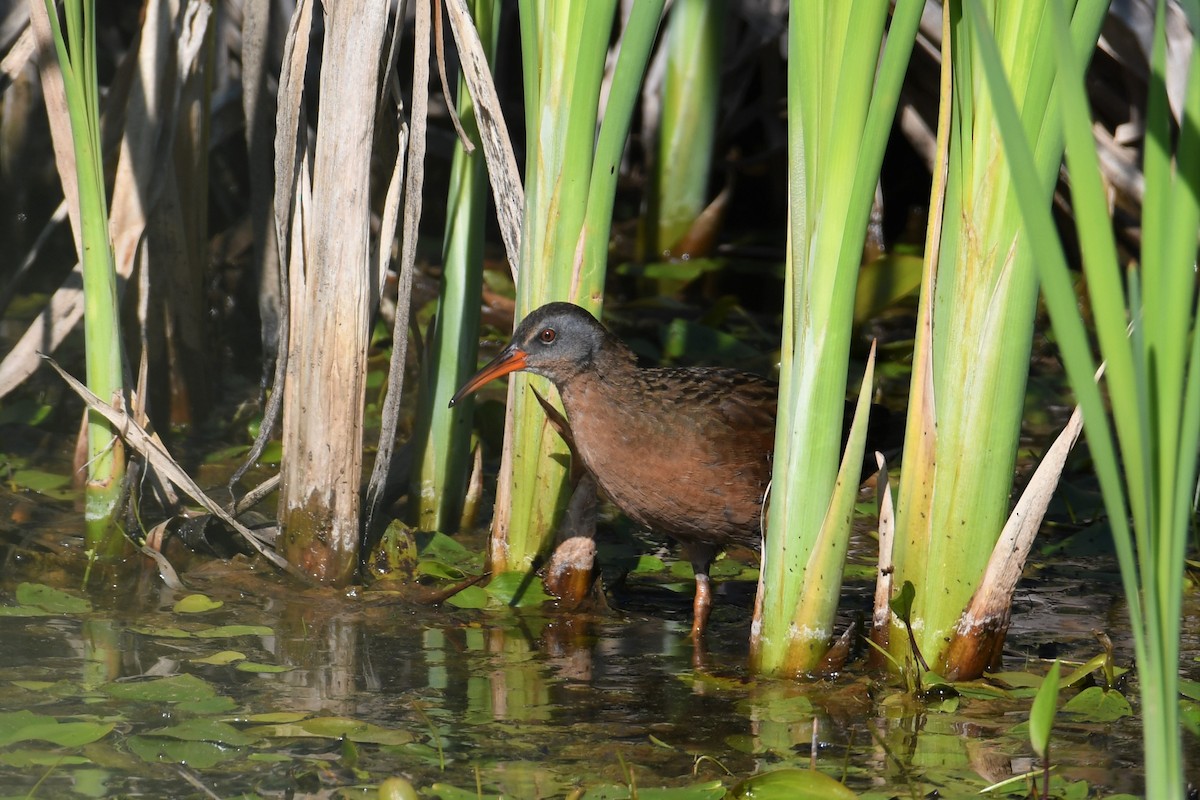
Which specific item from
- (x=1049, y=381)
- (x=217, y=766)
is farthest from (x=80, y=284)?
(x=1049, y=381)

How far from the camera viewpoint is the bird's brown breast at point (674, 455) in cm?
360

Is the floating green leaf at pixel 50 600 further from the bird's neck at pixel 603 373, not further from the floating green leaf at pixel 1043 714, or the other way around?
the floating green leaf at pixel 1043 714

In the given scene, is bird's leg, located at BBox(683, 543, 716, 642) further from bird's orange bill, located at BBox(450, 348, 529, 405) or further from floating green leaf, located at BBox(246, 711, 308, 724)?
floating green leaf, located at BBox(246, 711, 308, 724)

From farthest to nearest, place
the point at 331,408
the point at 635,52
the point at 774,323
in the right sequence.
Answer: the point at 774,323, the point at 331,408, the point at 635,52

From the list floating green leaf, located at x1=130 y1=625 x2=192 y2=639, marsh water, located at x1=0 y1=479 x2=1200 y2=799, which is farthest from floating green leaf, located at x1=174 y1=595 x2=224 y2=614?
floating green leaf, located at x1=130 y1=625 x2=192 y2=639

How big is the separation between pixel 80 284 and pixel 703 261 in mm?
3160

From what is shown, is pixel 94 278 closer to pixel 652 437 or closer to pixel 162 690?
pixel 162 690

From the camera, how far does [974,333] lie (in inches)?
112

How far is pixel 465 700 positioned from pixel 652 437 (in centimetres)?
88

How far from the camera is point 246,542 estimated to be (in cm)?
399

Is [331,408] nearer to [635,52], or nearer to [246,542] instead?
[246,542]

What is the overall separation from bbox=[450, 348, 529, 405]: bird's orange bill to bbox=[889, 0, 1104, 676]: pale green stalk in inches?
43.2

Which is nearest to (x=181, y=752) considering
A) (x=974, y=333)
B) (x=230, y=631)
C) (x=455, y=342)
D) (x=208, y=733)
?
(x=208, y=733)

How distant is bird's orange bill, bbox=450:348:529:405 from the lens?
3.64m
